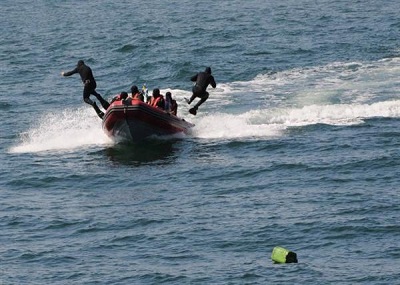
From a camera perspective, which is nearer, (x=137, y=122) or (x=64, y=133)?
(x=137, y=122)

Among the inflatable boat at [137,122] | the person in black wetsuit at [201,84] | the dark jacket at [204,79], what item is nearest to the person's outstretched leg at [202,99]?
the person in black wetsuit at [201,84]

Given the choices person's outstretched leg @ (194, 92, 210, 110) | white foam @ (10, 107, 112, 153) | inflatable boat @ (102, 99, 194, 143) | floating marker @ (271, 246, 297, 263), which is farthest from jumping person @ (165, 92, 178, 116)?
floating marker @ (271, 246, 297, 263)

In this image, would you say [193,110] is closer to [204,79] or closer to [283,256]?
[204,79]

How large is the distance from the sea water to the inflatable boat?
327mm

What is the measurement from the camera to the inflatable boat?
33.6m

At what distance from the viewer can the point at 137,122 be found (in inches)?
1339

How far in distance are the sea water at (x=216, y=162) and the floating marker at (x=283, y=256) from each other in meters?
0.16

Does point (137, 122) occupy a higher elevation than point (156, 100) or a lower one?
lower

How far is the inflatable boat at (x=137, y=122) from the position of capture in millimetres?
33594

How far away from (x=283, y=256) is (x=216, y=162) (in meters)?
8.83

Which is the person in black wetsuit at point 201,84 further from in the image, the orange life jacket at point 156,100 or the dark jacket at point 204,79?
the orange life jacket at point 156,100

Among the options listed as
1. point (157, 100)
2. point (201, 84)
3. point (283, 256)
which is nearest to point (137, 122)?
point (157, 100)

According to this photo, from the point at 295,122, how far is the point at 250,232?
10757mm

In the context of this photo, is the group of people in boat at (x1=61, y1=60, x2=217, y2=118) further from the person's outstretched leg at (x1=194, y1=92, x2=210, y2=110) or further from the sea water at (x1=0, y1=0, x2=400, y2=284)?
the sea water at (x1=0, y1=0, x2=400, y2=284)
